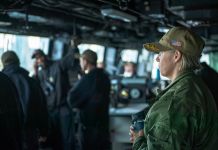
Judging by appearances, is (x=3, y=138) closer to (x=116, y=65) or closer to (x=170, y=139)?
(x=170, y=139)

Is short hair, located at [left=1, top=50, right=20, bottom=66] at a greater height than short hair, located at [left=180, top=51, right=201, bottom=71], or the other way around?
short hair, located at [left=180, top=51, right=201, bottom=71]

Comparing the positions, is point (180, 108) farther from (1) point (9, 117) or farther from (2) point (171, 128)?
(1) point (9, 117)

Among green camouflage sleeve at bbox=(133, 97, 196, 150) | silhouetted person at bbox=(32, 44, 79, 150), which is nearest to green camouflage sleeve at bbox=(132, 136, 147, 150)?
green camouflage sleeve at bbox=(133, 97, 196, 150)

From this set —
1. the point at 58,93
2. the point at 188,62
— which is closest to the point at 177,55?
the point at 188,62

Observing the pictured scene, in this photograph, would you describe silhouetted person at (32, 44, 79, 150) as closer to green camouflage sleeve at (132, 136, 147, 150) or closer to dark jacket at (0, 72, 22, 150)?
dark jacket at (0, 72, 22, 150)

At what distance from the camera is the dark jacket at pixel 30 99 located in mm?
5695

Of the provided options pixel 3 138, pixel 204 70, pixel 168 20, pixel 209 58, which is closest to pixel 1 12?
pixel 3 138

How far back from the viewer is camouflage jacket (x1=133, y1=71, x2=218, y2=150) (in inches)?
98.8

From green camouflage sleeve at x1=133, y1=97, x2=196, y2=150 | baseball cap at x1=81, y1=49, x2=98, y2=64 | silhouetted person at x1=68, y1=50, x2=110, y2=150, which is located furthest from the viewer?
silhouetted person at x1=68, y1=50, x2=110, y2=150

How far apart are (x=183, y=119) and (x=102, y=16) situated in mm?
5232

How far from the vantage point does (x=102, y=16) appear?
760 cm

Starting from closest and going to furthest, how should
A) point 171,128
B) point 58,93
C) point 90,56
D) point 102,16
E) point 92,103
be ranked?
1. point 171,128
2. point 90,56
3. point 92,103
4. point 102,16
5. point 58,93

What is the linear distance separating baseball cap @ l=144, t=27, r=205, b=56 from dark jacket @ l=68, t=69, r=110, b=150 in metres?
4.24

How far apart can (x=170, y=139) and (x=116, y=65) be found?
980 cm
